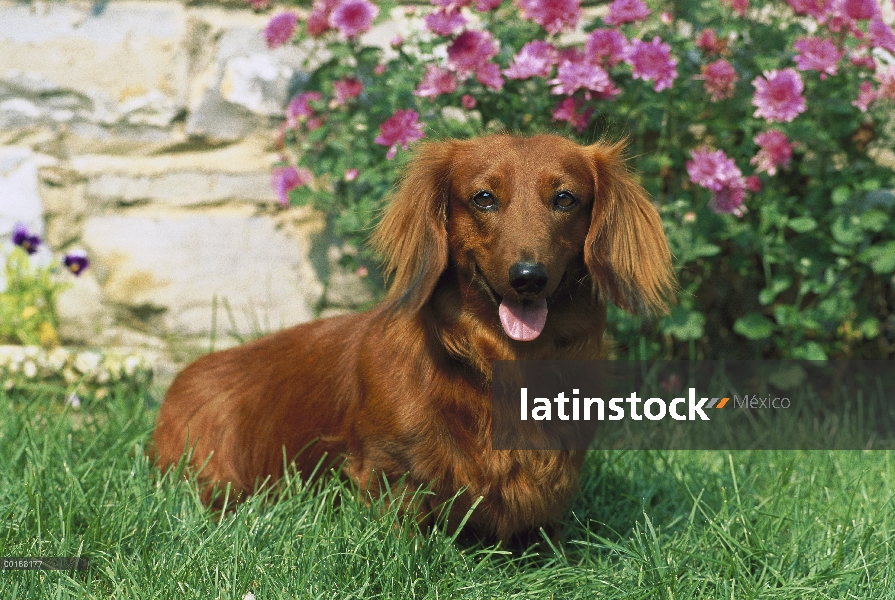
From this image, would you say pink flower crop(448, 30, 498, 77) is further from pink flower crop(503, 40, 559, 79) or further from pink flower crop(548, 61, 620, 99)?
pink flower crop(548, 61, 620, 99)

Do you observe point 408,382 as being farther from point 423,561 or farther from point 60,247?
point 60,247

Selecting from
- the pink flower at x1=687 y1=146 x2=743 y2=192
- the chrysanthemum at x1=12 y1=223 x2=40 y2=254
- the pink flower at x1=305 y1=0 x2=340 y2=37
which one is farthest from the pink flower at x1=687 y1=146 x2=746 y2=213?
the chrysanthemum at x1=12 y1=223 x2=40 y2=254

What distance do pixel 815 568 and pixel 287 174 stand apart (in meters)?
2.29

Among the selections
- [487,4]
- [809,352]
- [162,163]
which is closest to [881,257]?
[809,352]

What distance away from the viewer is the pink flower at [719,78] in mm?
3049

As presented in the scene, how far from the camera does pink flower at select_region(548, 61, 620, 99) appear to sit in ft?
9.46

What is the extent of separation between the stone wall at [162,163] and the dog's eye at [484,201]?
1.73m

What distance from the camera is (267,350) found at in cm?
266

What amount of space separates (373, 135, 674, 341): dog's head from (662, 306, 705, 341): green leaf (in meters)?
1.05

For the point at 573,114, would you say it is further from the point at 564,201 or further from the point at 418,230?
the point at 418,230

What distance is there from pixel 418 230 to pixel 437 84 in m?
1.00

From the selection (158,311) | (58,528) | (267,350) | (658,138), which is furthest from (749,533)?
(158,311)

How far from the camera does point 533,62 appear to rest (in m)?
2.93

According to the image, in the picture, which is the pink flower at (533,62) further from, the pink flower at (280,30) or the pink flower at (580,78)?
the pink flower at (280,30)
